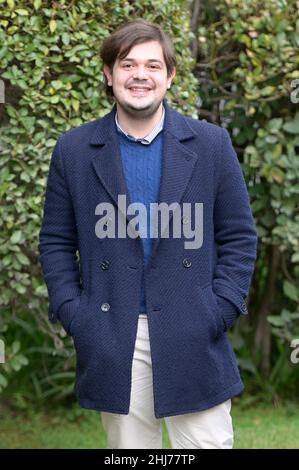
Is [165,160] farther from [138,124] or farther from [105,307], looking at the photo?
[105,307]

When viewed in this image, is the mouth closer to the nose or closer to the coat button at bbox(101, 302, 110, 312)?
the nose

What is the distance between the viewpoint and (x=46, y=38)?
14.5 feet

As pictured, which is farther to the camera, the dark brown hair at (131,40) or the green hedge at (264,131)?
the green hedge at (264,131)

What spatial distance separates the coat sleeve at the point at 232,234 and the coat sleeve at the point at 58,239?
1.65ft

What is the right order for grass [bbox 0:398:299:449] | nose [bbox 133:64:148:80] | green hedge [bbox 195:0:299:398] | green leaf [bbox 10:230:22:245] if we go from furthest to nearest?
grass [bbox 0:398:299:449], green hedge [bbox 195:0:299:398], green leaf [bbox 10:230:22:245], nose [bbox 133:64:148:80]

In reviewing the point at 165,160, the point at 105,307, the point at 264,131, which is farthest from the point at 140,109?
the point at 264,131

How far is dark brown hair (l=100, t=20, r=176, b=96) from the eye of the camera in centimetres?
334

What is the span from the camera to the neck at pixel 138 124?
11.1ft

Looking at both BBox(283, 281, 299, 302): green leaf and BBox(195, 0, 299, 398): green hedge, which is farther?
BBox(283, 281, 299, 302): green leaf

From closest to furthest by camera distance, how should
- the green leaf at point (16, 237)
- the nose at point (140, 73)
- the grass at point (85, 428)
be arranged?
1. the nose at point (140, 73)
2. the green leaf at point (16, 237)
3. the grass at point (85, 428)

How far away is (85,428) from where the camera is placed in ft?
18.7

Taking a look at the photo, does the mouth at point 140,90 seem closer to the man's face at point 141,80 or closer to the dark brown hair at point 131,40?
the man's face at point 141,80

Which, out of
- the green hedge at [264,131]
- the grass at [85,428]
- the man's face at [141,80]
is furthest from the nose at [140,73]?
the grass at [85,428]

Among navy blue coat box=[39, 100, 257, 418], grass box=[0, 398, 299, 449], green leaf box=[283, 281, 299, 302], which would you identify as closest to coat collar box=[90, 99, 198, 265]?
navy blue coat box=[39, 100, 257, 418]
